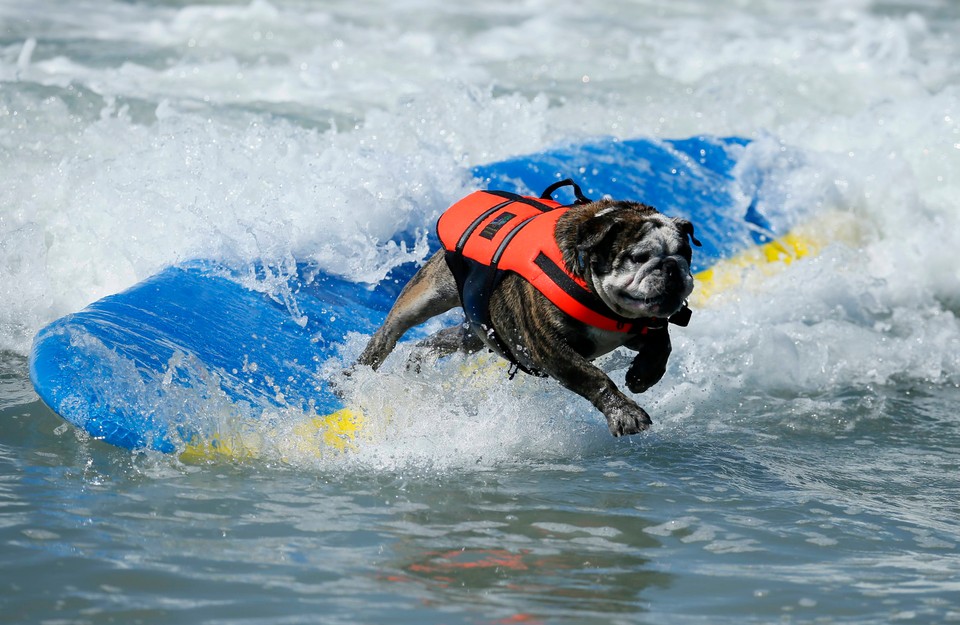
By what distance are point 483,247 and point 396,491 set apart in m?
1.26

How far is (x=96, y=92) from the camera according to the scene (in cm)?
1110

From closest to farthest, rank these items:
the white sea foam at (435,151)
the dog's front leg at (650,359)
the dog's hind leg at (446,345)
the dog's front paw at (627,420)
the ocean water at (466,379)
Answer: the ocean water at (466,379) → the dog's front paw at (627,420) → the dog's front leg at (650,359) → the dog's hind leg at (446,345) → the white sea foam at (435,151)

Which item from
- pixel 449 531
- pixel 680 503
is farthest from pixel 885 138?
pixel 449 531

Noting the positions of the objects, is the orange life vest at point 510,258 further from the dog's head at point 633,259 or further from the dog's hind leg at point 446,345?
the dog's hind leg at point 446,345

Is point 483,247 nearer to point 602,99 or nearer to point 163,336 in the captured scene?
point 163,336

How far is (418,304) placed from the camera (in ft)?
18.7

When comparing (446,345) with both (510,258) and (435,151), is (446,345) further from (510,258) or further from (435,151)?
(435,151)

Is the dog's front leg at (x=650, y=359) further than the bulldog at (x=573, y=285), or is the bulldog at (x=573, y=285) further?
the dog's front leg at (x=650, y=359)

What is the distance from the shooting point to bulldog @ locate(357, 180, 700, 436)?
183 inches

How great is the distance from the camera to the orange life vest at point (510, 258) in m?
4.89

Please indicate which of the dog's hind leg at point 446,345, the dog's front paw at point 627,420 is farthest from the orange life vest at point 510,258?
the dog's hind leg at point 446,345

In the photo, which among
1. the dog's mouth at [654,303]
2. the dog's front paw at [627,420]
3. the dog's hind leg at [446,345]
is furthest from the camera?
the dog's hind leg at [446,345]

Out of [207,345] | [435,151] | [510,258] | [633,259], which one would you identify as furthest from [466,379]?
[435,151]

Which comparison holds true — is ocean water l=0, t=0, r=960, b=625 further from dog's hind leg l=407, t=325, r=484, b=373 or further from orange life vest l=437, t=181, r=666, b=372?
orange life vest l=437, t=181, r=666, b=372
